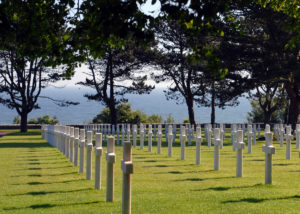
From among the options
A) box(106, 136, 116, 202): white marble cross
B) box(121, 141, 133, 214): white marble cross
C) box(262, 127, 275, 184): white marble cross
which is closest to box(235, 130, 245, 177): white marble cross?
box(262, 127, 275, 184): white marble cross

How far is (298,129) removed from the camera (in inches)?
848

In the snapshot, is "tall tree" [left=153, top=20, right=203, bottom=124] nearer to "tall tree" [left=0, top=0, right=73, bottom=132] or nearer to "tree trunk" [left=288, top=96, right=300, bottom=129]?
"tree trunk" [left=288, top=96, right=300, bottom=129]

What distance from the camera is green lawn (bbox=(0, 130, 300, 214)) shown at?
844cm

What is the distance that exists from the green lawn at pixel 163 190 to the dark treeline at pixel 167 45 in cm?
223

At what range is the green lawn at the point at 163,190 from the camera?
27.7ft

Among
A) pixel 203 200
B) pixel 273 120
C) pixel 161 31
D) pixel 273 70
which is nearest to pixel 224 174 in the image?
pixel 203 200

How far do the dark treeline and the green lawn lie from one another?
7.31 feet

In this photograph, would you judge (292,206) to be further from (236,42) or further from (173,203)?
Result: (236,42)

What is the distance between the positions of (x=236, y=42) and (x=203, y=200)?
24962 mm

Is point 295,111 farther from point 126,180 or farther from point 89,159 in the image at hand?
point 126,180

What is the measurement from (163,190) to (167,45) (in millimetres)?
36715

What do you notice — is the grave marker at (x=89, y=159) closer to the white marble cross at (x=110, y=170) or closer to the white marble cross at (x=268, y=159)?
the white marble cross at (x=110, y=170)

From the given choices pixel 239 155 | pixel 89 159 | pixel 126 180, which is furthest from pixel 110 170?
pixel 239 155

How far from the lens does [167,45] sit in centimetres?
4641
